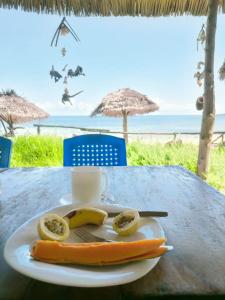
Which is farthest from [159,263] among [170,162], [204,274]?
[170,162]

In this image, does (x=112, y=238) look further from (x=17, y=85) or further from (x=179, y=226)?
(x=17, y=85)

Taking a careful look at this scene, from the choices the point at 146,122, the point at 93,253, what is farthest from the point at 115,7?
the point at 146,122

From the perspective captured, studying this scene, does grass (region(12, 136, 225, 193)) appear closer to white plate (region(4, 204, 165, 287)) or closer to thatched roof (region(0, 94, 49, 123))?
thatched roof (region(0, 94, 49, 123))

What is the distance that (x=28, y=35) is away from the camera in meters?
18.5

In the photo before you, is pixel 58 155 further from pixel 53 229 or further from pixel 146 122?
pixel 146 122

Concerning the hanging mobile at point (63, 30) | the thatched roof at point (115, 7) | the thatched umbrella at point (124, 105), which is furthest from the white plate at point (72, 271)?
the thatched umbrella at point (124, 105)

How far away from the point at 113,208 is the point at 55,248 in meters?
0.30

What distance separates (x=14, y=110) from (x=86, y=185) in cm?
429

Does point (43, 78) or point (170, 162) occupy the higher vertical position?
point (43, 78)

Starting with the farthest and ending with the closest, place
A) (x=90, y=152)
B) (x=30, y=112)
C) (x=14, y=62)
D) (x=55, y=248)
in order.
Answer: (x=14, y=62), (x=30, y=112), (x=90, y=152), (x=55, y=248)

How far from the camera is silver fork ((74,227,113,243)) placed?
0.70 metres

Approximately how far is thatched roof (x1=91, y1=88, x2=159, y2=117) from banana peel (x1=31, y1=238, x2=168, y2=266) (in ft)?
15.1

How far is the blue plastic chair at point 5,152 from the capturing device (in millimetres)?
1830

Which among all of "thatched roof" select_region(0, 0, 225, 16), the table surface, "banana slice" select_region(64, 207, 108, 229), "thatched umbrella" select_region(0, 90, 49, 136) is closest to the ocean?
"thatched umbrella" select_region(0, 90, 49, 136)
